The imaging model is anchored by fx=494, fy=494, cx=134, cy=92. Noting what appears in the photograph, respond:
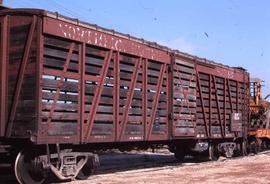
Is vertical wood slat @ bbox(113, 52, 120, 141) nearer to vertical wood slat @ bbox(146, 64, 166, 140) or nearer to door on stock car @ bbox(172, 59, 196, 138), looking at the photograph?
vertical wood slat @ bbox(146, 64, 166, 140)

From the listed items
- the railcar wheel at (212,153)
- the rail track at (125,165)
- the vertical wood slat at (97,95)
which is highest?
the vertical wood slat at (97,95)

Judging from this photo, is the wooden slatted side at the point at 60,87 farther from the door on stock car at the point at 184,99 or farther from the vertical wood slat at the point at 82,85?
the door on stock car at the point at 184,99

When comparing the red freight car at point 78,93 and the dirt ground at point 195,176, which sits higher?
the red freight car at point 78,93

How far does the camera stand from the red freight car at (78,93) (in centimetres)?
1020

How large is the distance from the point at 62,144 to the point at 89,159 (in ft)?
3.65

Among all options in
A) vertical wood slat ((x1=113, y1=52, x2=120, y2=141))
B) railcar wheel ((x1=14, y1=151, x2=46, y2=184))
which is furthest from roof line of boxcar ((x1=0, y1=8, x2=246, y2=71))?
railcar wheel ((x1=14, y1=151, x2=46, y2=184))

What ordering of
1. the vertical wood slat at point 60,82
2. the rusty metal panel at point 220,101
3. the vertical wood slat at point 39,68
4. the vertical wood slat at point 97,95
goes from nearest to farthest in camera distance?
the vertical wood slat at point 39,68 < the vertical wood slat at point 60,82 < the vertical wood slat at point 97,95 < the rusty metal panel at point 220,101

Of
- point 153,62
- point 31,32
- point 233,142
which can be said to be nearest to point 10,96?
point 31,32

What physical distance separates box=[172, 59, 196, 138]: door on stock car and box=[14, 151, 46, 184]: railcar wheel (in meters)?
5.30

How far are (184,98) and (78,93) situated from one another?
5309mm

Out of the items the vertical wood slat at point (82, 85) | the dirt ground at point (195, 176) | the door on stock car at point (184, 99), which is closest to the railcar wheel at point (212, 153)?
the door on stock car at point (184, 99)

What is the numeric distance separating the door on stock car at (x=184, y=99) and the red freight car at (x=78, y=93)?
0.10 ft

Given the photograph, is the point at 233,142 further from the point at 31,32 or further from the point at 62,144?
the point at 31,32

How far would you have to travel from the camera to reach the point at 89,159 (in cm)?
1196
